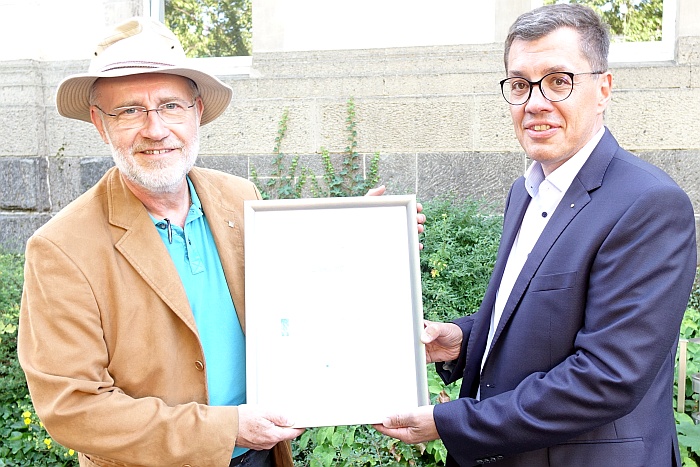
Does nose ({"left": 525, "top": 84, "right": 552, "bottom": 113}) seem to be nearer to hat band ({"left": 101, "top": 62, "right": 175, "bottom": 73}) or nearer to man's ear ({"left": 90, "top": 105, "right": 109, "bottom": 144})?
hat band ({"left": 101, "top": 62, "right": 175, "bottom": 73})

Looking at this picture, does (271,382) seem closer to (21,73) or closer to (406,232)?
(406,232)

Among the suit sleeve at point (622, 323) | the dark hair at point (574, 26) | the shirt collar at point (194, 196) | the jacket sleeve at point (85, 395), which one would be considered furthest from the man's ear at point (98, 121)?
the suit sleeve at point (622, 323)

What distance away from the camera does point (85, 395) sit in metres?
2.01

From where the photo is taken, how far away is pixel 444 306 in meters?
5.02

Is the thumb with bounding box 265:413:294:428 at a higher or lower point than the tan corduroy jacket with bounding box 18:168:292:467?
lower

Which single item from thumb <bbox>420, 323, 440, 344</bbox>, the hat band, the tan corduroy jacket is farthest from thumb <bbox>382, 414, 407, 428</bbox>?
the hat band

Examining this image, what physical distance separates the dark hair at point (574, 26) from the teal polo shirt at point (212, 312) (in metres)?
1.38

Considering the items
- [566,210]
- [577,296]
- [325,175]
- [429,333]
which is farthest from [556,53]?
[325,175]

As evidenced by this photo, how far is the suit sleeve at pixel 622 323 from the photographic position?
179 cm

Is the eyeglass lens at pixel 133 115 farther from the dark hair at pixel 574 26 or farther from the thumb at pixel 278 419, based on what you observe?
the dark hair at pixel 574 26

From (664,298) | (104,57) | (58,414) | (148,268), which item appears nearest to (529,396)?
(664,298)

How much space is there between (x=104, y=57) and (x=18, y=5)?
533 centimetres

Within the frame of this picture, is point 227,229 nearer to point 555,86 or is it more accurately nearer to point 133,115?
point 133,115

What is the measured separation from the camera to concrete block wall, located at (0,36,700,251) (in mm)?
5707
